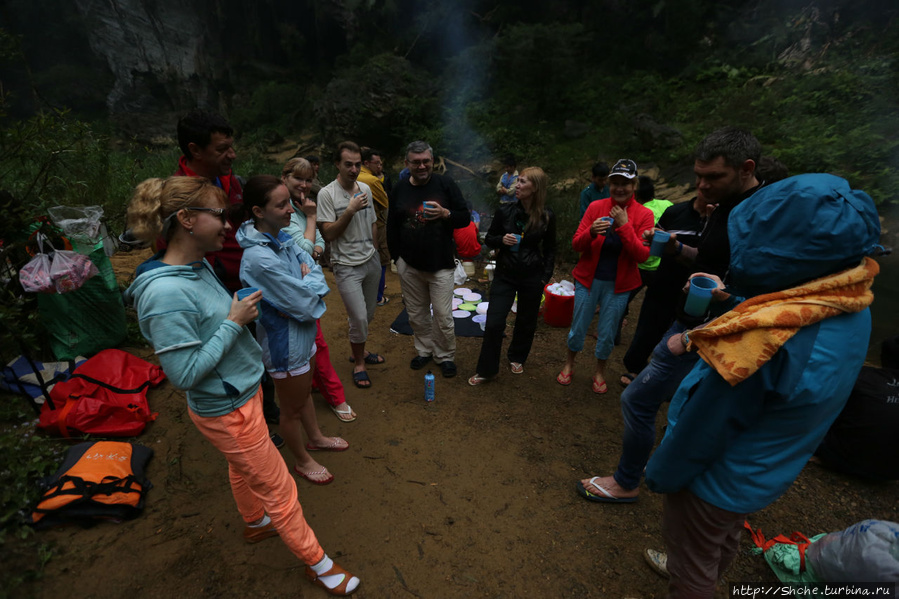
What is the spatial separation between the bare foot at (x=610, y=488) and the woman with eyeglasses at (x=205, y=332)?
1.72m

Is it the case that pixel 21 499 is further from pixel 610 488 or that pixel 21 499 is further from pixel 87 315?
pixel 610 488

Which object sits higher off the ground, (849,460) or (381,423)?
(849,460)

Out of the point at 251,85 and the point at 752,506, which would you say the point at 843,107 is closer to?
the point at 752,506

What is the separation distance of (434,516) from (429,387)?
1213 mm

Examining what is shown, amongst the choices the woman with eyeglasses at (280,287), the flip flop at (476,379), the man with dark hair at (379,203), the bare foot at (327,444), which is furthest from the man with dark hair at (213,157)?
the man with dark hair at (379,203)

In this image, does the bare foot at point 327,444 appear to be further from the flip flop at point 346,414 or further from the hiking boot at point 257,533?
the hiking boot at point 257,533

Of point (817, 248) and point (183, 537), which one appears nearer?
point (817, 248)

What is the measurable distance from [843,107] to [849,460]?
945cm

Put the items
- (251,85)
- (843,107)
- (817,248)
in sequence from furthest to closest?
(251,85) < (843,107) < (817,248)

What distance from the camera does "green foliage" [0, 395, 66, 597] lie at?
6.87 feet

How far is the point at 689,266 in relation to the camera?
2.67 metres

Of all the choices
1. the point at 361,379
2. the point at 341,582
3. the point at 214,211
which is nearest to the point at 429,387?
the point at 361,379

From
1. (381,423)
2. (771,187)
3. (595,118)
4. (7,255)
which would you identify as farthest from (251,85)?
(771,187)

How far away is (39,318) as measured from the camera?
136 inches
